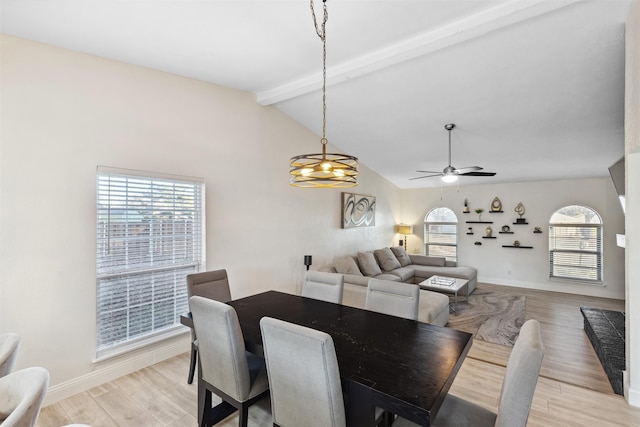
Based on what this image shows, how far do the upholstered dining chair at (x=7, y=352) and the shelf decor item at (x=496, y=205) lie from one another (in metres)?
7.81

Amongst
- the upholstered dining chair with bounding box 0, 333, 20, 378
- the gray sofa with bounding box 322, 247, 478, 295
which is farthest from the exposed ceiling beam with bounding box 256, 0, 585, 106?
the upholstered dining chair with bounding box 0, 333, 20, 378

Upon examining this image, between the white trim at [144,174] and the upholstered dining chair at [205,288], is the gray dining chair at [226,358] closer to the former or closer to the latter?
the upholstered dining chair at [205,288]

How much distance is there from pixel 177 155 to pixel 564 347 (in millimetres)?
5103

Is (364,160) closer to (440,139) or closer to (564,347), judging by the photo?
(440,139)

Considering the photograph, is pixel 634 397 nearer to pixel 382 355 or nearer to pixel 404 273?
pixel 382 355

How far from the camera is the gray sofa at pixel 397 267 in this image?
5.42 metres

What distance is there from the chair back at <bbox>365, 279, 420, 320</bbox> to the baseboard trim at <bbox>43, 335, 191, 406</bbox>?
2.01m

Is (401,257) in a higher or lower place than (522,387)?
lower

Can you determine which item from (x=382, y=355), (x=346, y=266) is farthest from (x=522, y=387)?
(x=346, y=266)

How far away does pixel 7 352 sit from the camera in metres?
1.36

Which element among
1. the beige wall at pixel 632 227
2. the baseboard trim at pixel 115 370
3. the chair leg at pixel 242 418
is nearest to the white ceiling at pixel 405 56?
the beige wall at pixel 632 227

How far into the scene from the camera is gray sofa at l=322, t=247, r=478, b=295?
5.42 metres

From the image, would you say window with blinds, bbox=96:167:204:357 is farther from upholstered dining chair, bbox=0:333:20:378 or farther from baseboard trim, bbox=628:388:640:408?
baseboard trim, bbox=628:388:640:408

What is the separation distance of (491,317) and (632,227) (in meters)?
2.64
